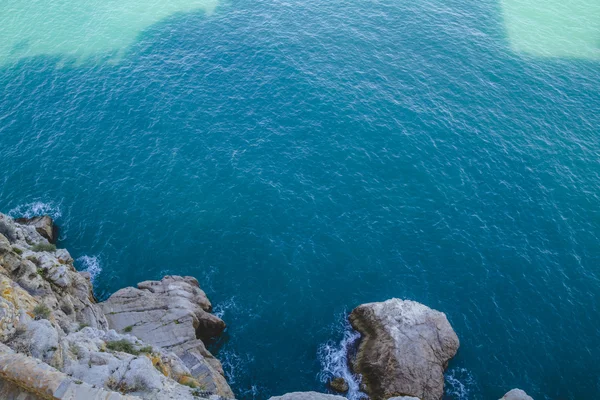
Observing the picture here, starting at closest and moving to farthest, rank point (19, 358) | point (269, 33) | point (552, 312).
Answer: point (19, 358), point (552, 312), point (269, 33)

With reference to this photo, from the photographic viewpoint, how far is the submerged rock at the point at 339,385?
213ft

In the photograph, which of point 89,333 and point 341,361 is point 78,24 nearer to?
point 89,333

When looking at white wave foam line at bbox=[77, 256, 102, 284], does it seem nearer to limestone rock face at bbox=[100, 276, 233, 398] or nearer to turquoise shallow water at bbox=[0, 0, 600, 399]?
turquoise shallow water at bbox=[0, 0, 600, 399]

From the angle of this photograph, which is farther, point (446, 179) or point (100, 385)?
point (446, 179)

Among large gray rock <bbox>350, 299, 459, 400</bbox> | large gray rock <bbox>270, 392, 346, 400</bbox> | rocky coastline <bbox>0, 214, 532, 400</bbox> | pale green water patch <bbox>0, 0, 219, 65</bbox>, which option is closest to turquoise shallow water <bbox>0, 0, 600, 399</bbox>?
pale green water patch <bbox>0, 0, 219, 65</bbox>

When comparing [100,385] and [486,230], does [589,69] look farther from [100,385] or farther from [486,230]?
[100,385]

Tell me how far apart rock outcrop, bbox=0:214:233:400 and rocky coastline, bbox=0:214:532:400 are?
0.37 feet

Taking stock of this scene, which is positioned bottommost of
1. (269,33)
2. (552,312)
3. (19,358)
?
(552,312)

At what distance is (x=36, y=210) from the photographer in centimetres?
8431

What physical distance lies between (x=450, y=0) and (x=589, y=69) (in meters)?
42.5

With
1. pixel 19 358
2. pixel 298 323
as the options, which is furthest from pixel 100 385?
pixel 298 323

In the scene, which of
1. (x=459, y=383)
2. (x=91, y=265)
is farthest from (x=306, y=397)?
(x=91, y=265)

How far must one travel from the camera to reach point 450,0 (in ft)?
456

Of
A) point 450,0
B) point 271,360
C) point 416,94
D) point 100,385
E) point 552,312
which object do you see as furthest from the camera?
point 450,0
